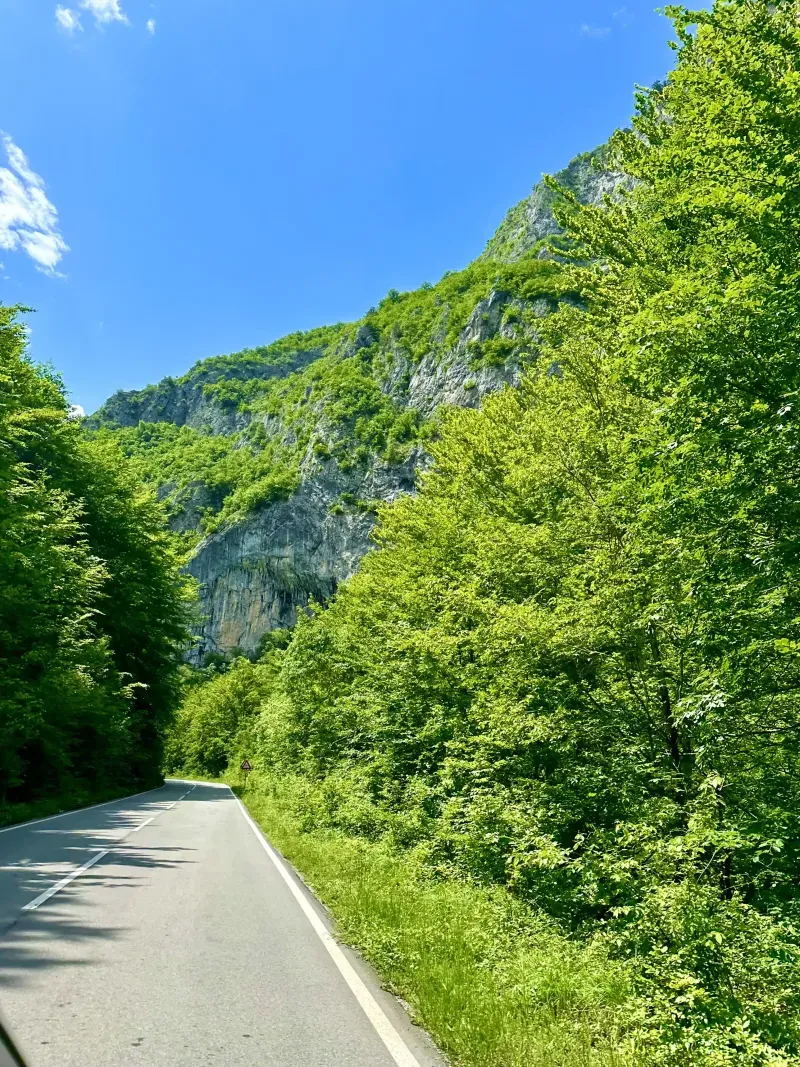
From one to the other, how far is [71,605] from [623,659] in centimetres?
2055

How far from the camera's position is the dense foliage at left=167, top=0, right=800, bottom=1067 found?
5059mm

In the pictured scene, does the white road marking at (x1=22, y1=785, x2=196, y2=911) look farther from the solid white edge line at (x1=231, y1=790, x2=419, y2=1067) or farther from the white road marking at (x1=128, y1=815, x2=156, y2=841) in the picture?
the solid white edge line at (x1=231, y1=790, x2=419, y2=1067)

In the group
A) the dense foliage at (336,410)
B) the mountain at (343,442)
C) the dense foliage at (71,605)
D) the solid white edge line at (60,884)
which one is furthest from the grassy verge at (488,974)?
the mountain at (343,442)

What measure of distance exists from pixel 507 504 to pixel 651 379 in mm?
6140

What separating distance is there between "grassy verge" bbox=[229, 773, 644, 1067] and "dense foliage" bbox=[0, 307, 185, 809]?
14.1m

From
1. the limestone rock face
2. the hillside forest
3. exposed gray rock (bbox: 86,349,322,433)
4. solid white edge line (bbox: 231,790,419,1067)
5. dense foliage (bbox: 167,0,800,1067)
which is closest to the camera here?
solid white edge line (bbox: 231,790,419,1067)

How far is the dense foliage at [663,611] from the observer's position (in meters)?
5.06

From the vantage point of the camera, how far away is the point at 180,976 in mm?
4852

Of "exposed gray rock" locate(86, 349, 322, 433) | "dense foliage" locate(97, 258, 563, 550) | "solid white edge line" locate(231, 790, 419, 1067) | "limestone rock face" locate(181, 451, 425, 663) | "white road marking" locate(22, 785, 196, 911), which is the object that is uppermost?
"exposed gray rock" locate(86, 349, 322, 433)

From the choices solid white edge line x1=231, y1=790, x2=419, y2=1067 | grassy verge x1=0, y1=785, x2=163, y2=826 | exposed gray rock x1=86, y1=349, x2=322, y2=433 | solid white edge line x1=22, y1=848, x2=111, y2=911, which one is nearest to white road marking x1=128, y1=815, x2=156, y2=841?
grassy verge x1=0, y1=785, x2=163, y2=826

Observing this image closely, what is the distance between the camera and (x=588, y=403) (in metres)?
9.70

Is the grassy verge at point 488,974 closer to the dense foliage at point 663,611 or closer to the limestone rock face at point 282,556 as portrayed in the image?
the dense foliage at point 663,611

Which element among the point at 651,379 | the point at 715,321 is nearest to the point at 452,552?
the point at 651,379

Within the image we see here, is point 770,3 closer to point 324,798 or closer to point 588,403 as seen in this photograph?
point 588,403
